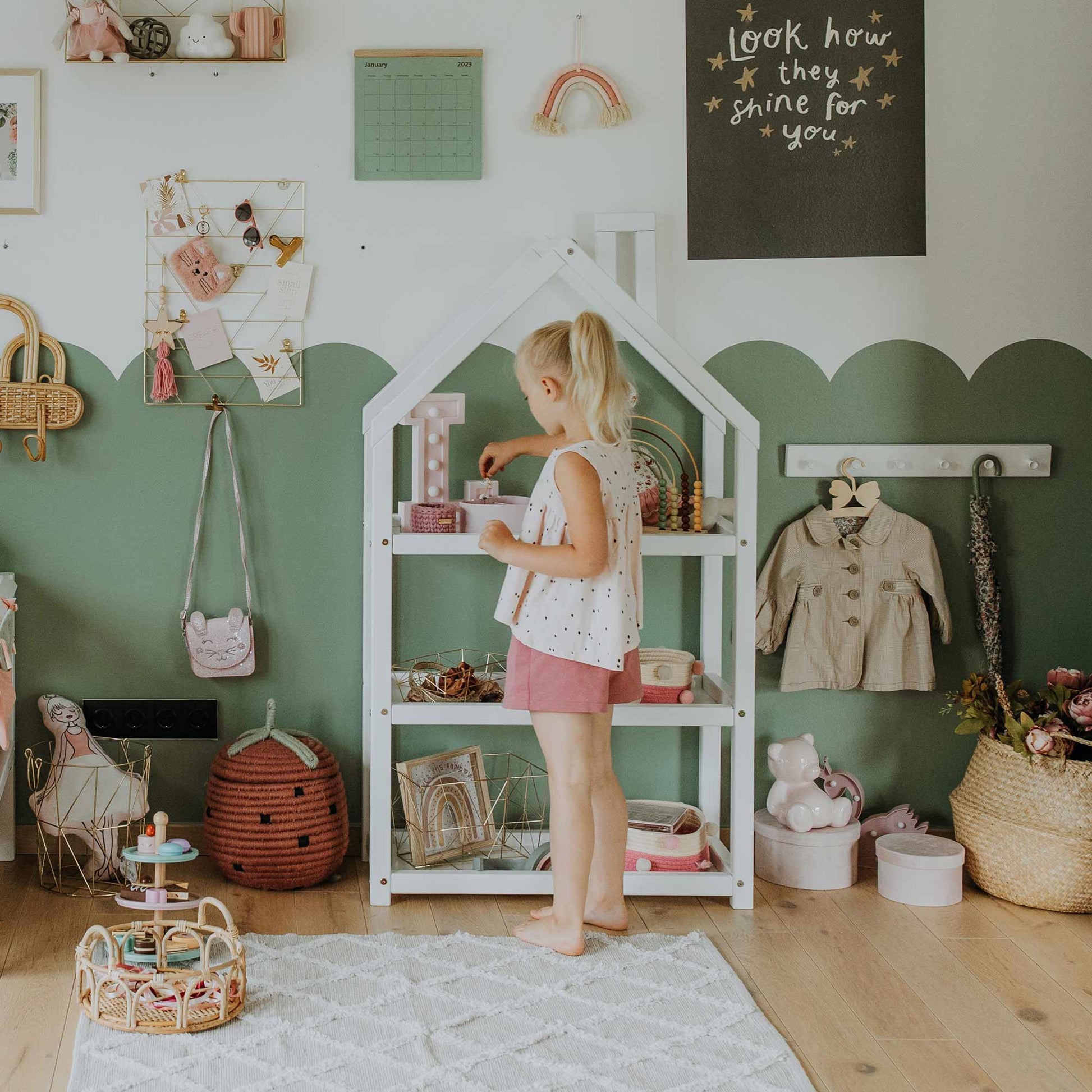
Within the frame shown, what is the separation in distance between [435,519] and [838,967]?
3.70 feet

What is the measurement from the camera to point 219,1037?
1.80 m

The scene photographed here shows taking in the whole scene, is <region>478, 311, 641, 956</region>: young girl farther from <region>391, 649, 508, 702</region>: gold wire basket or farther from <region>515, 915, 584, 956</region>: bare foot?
<region>391, 649, 508, 702</region>: gold wire basket

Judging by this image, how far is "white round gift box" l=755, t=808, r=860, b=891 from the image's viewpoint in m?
2.55

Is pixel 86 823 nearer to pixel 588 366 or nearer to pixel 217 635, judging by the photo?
pixel 217 635

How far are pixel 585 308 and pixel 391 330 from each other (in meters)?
0.44

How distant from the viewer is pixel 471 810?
104 inches

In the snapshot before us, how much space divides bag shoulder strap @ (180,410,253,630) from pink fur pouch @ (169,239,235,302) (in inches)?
10.4

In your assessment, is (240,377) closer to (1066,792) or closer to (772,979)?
(772,979)

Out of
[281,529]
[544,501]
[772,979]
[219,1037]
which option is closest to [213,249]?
[281,529]

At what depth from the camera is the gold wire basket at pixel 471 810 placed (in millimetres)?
2551

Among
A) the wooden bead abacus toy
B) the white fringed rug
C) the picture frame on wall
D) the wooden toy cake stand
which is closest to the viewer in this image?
the white fringed rug

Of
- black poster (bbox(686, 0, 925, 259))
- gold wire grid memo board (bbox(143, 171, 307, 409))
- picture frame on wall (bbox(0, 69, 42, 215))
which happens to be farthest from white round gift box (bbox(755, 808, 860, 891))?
picture frame on wall (bbox(0, 69, 42, 215))

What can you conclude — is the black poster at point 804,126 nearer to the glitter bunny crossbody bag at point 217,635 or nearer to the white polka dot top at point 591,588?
the white polka dot top at point 591,588

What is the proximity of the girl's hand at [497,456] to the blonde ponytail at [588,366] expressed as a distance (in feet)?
1.18
